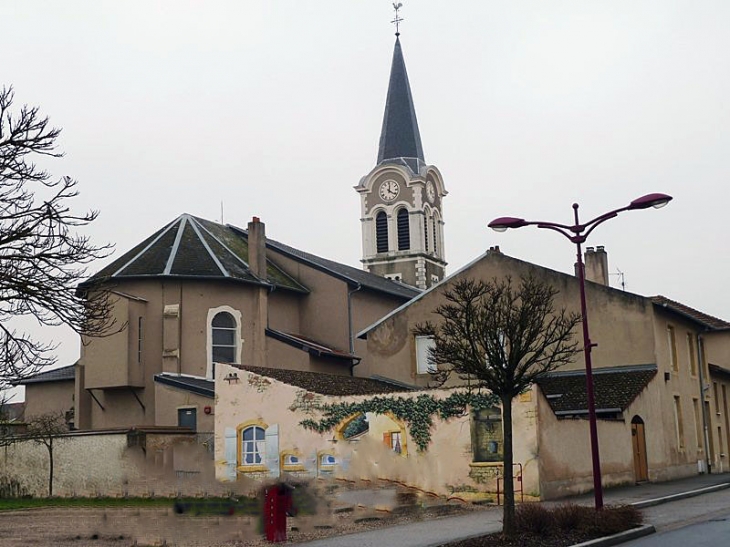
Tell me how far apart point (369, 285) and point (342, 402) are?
18.0 meters

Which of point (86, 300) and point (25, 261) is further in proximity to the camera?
point (86, 300)

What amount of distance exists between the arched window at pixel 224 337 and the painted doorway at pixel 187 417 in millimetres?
4709

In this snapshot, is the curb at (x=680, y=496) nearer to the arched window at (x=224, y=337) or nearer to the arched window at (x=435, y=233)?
the arched window at (x=224, y=337)

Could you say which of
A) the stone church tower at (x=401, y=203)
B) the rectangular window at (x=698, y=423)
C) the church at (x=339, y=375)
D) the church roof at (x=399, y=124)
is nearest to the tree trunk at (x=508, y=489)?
the church at (x=339, y=375)

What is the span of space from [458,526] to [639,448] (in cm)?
1325

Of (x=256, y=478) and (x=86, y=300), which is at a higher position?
(x=86, y=300)

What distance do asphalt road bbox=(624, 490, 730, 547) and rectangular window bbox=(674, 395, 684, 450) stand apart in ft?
28.1

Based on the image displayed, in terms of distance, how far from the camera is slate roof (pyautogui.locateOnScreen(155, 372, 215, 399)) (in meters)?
34.3

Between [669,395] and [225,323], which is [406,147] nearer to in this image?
[225,323]

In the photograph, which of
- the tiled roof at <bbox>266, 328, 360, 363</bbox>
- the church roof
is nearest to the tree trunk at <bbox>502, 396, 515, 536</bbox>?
the tiled roof at <bbox>266, 328, 360, 363</bbox>

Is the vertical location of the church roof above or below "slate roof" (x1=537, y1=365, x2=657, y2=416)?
above

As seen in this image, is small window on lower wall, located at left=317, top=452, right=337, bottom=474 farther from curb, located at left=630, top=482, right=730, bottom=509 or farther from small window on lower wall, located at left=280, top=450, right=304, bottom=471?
curb, located at left=630, top=482, right=730, bottom=509

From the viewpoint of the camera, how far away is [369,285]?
45.2 metres

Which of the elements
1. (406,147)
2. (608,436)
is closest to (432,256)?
(406,147)
